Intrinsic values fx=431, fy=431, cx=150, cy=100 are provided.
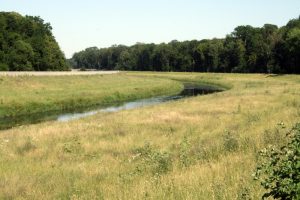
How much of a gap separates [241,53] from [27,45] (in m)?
68.2

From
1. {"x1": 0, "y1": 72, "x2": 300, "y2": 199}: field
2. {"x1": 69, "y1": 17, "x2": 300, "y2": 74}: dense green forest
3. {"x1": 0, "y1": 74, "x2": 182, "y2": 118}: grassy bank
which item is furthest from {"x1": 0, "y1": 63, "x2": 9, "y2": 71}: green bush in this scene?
{"x1": 0, "y1": 72, "x2": 300, "y2": 199}: field

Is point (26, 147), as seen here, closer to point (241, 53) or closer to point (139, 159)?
point (139, 159)

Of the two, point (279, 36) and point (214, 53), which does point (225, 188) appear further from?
point (214, 53)

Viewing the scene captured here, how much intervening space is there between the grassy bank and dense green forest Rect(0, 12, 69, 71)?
38349mm

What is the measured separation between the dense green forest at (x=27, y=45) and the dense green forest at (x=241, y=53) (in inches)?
2156

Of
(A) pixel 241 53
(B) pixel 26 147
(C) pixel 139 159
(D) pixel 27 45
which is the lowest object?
(B) pixel 26 147

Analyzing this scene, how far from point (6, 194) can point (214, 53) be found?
147 meters

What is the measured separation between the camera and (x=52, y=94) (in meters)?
57.9

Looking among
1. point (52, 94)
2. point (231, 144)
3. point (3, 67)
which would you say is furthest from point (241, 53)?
point (231, 144)

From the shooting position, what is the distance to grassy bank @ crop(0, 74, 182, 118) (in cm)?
4872

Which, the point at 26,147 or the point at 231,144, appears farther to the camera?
the point at 26,147

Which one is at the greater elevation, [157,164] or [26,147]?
[157,164]

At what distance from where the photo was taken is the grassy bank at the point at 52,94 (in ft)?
160

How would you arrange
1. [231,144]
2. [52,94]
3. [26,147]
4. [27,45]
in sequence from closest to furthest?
[231,144] < [26,147] < [52,94] < [27,45]
